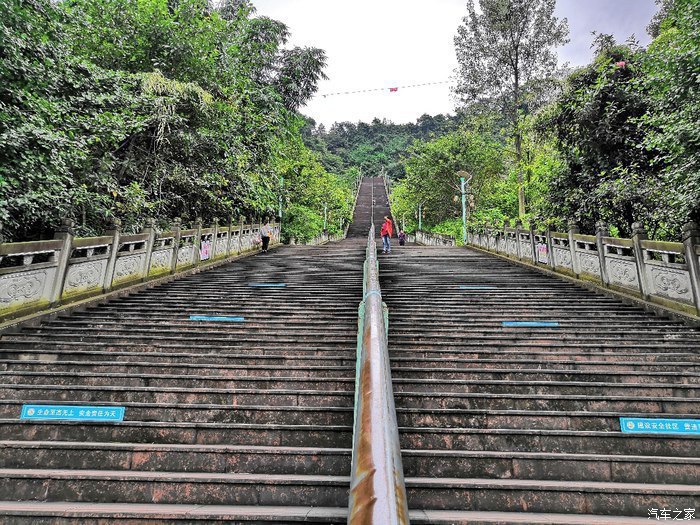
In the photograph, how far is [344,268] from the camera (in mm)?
11758

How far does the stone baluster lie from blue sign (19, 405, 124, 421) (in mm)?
8350

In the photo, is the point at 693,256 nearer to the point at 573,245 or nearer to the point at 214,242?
the point at 573,245

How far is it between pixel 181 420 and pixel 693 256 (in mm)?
7532

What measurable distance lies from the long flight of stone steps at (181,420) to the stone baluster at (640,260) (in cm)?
538

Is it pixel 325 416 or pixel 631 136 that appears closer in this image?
pixel 325 416

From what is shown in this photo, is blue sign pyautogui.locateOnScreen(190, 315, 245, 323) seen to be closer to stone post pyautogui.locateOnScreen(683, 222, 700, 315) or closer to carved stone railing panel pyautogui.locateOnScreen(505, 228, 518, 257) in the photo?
stone post pyautogui.locateOnScreen(683, 222, 700, 315)

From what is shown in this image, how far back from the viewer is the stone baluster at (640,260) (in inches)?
268

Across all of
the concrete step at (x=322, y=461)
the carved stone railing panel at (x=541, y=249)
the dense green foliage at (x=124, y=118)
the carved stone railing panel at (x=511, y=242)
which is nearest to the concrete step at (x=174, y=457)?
the concrete step at (x=322, y=461)

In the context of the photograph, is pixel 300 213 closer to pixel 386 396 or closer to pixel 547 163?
pixel 547 163

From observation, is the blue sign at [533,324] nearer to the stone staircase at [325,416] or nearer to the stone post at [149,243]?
the stone staircase at [325,416]

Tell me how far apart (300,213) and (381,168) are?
91828mm

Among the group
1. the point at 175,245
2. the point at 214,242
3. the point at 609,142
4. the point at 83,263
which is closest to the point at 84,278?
the point at 83,263

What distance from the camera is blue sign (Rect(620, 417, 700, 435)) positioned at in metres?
3.38

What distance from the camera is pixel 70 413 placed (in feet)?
11.6
